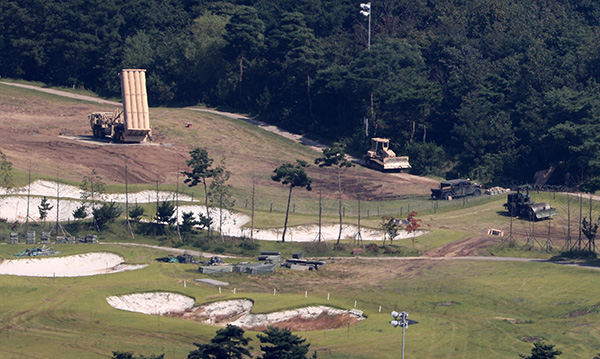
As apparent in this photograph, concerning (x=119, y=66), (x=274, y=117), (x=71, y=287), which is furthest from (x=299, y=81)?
(x=71, y=287)

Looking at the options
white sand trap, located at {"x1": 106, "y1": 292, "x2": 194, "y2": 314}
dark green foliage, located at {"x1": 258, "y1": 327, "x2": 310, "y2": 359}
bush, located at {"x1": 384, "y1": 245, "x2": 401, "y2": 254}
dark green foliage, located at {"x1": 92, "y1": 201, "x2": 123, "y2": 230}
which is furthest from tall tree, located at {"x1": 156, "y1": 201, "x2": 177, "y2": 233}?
dark green foliage, located at {"x1": 258, "y1": 327, "x2": 310, "y2": 359}

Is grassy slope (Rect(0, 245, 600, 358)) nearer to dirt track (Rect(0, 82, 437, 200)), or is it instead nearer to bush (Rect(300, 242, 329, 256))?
bush (Rect(300, 242, 329, 256))

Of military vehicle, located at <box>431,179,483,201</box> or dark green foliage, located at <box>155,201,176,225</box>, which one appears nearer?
dark green foliage, located at <box>155,201,176,225</box>

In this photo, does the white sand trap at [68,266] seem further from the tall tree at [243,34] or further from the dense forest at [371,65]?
the tall tree at [243,34]

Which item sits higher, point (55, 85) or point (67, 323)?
point (55, 85)

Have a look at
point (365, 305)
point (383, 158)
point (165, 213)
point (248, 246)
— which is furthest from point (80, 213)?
point (383, 158)

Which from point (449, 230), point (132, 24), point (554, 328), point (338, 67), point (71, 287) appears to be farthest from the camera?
point (132, 24)

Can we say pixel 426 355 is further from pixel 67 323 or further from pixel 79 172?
pixel 79 172

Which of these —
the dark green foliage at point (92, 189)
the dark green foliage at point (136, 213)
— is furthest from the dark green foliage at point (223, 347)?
the dark green foliage at point (92, 189)
